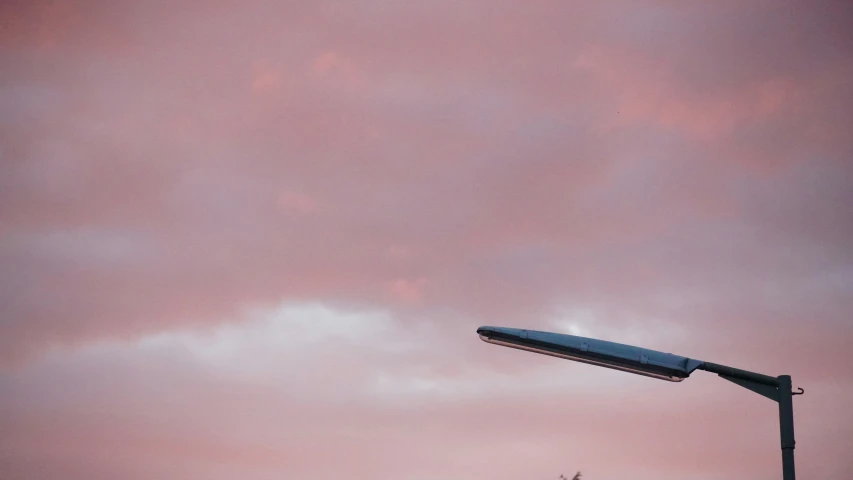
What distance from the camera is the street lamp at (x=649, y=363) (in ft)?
55.2

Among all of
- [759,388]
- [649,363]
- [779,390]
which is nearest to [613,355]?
[649,363]

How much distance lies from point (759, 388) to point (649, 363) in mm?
1834

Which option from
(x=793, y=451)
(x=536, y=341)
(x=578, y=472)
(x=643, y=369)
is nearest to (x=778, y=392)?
(x=793, y=451)

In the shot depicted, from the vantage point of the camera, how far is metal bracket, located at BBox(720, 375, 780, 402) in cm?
1712

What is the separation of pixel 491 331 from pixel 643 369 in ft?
7.70

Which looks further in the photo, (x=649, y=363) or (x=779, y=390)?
(x=779, y=390)

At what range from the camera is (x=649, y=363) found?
16.8 meters

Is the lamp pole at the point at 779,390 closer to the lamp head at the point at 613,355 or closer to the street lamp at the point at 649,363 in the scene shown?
the street lamp at the point at 649,363

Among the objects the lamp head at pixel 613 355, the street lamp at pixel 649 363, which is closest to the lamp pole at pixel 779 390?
the street lamp at pixel 649 363

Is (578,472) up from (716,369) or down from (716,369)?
up

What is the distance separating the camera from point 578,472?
134 ft

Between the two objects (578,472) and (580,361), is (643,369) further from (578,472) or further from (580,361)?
(578,472)

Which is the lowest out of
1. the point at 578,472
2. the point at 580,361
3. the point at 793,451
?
the point at 793,451

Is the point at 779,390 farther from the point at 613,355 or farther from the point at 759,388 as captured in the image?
the point at 613,355
